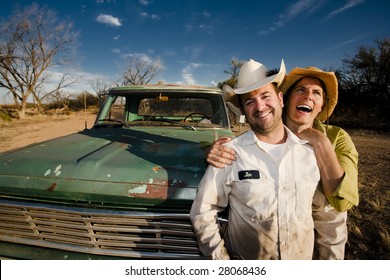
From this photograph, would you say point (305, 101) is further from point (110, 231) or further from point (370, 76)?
point (370, 76)

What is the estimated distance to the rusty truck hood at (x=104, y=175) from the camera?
5.00 ft

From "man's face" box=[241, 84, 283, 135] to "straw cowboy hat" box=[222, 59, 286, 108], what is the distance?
0.15ft

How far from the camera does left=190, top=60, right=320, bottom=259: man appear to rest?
1.42 meters

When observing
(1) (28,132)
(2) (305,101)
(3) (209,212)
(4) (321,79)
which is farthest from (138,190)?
(1) (28,132)

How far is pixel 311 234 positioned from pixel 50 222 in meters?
1.67

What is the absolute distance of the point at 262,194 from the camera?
1.42 m

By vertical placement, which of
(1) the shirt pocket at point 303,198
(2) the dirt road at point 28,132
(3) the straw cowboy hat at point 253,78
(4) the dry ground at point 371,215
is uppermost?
(3) the straw cowboy hat at point 253,78

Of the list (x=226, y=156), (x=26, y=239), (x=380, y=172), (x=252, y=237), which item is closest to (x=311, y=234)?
(x=252, y=237)

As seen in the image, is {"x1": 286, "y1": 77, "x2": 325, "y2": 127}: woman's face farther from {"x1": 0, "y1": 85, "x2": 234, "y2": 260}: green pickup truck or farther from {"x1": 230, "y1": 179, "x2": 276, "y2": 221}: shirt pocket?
{"x1": 0, "y1": 85, "x2": 234, "y2": 260}: green pickup truck

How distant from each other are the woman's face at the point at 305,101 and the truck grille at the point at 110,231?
1.05 metres

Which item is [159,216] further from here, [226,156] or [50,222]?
[50,222]

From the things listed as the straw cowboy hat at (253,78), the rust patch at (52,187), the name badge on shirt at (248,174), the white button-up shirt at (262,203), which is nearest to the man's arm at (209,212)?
the white button-up shirt at (262,203)

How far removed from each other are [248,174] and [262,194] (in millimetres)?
139

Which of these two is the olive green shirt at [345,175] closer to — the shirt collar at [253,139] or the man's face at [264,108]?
the shirt collar at [253,139]
